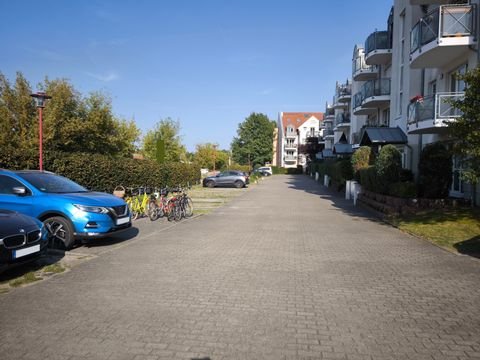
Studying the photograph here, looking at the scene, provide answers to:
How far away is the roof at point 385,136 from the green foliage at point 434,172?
5.68m

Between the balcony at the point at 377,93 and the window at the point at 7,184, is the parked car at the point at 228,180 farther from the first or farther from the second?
the window at the point at 7,184

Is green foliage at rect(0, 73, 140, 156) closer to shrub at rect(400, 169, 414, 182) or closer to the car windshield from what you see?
the car windshield

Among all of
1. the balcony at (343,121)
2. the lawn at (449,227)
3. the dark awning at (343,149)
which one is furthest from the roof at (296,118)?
the lawn at (449,227)

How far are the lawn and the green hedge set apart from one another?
11.1 m

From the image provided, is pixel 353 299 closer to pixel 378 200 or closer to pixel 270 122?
pixel 378 200

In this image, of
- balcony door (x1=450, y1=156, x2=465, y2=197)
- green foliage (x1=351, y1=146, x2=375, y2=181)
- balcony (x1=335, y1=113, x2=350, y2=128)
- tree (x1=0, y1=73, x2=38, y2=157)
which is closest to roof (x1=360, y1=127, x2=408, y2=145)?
green foliage (x1=351, y1=146, x2=375, y2=181)

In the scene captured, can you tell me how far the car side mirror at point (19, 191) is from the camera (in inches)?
295

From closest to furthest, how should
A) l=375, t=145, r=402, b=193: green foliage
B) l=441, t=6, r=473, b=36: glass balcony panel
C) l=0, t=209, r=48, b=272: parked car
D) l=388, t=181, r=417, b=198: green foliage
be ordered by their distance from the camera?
1. l=0, t=209, r=48, b=272: parked car
2. l=388, t=181, r=417, b=198: green foliage
3. l=441, t=6, r=473, b=36: glass balcony panel
4. l=375, t=145, r=402, b=193: green foliage

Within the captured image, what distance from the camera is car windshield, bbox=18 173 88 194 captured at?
8.20m

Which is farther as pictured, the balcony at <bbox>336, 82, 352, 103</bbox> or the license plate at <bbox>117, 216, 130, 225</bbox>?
the balcony at <bbox>336, 82, 352, 103</bbox>

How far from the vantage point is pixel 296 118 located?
101 meters

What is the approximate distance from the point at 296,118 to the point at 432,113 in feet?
287

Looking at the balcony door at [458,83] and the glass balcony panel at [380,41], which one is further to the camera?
the glass balcony panel at [380,41]

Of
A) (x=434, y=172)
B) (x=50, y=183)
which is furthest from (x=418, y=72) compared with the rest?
(x=50, y=183)
